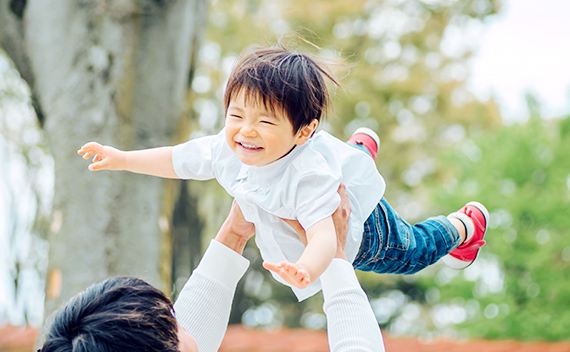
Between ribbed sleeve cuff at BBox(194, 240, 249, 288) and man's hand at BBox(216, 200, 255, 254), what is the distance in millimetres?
28

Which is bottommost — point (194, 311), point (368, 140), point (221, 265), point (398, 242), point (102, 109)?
point (194, 311)

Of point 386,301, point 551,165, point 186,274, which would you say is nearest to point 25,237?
point 186,274

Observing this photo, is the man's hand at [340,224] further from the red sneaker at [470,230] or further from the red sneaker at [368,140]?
the red sneaker at [470,230]

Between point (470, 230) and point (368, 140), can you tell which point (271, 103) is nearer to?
point (368, 140)

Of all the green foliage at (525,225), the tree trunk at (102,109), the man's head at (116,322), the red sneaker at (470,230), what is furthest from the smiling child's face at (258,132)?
the green foliage at (525,225)

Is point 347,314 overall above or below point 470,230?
below

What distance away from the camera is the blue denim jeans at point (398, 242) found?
5.23 ft

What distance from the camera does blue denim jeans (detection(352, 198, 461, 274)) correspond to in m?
1.59

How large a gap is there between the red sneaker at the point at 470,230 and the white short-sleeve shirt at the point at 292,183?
39 centimetres

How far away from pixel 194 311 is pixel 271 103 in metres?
0.56

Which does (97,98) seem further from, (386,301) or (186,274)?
(386,301)

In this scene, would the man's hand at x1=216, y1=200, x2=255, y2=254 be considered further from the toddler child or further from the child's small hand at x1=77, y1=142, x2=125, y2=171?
the child's small hand at x1=77, y1=142, x2=125, y2=171

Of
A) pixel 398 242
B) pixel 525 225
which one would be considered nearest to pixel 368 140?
pixel 398 242

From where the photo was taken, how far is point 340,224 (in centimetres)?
141
